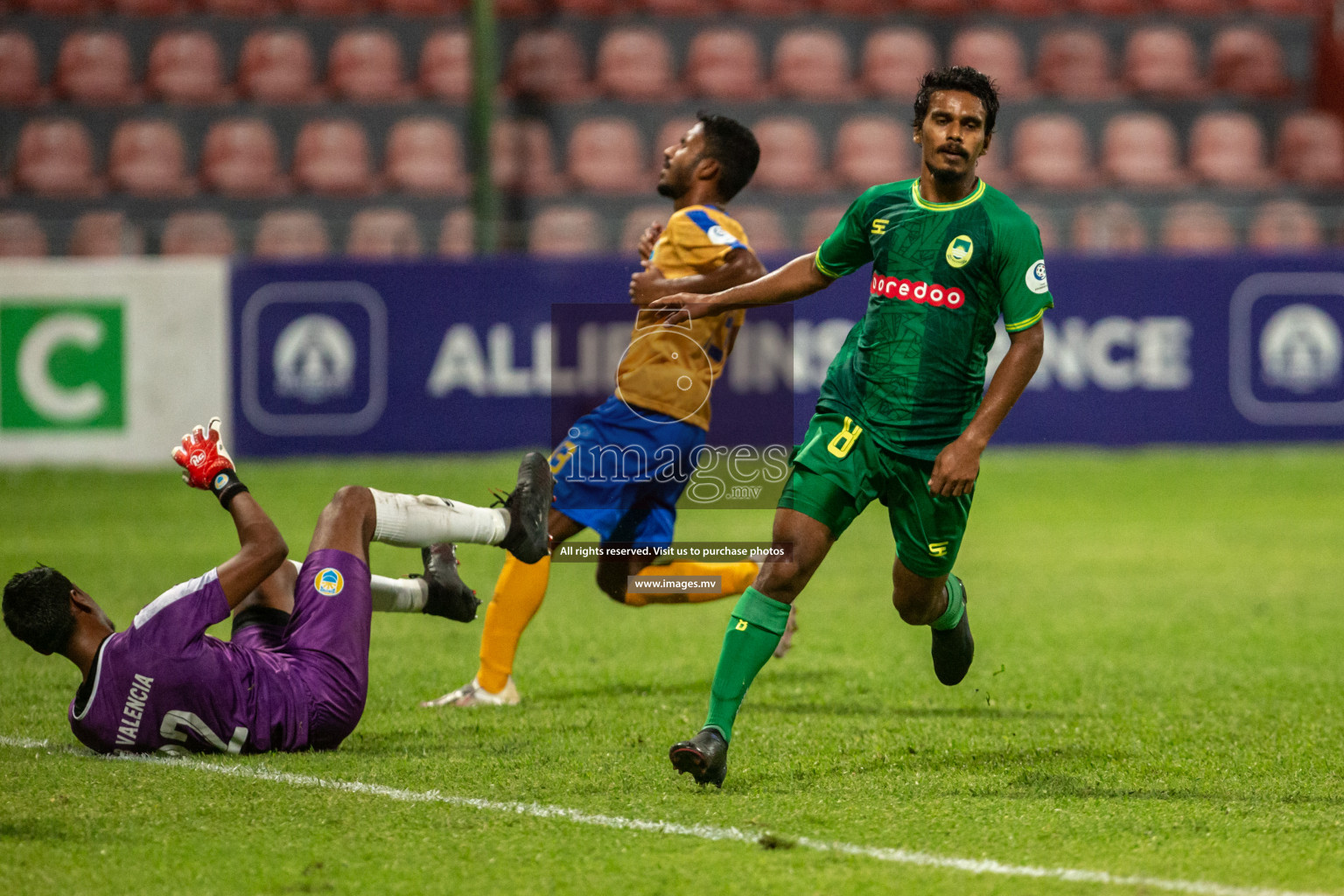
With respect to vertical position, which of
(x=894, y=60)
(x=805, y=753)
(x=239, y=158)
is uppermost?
(x=894, y=60)

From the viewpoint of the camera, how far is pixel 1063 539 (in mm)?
10945

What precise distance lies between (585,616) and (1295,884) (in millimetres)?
5092

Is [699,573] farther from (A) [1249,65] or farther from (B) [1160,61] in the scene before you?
(A) [1249,65]

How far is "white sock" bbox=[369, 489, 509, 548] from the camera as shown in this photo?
5391 mm

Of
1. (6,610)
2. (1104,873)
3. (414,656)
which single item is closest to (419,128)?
(414,656)

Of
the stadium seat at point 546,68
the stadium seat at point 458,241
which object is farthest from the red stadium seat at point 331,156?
the stadium seat at point 458,241

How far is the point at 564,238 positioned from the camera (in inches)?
576

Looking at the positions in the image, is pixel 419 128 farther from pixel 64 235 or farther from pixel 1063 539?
pixel 1063 539

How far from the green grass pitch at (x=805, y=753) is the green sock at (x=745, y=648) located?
0.27 meters

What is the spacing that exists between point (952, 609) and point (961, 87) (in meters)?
1.80

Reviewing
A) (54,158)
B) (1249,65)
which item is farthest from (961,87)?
(1249,65)

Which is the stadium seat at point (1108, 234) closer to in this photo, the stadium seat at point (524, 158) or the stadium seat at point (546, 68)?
the stadium seat at point (524, 158)

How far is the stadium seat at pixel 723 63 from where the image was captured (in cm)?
1783

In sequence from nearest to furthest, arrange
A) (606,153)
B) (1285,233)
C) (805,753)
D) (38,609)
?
1. (38,609)
2. (805,753)
3. (1285,233)
4. (606,153)
